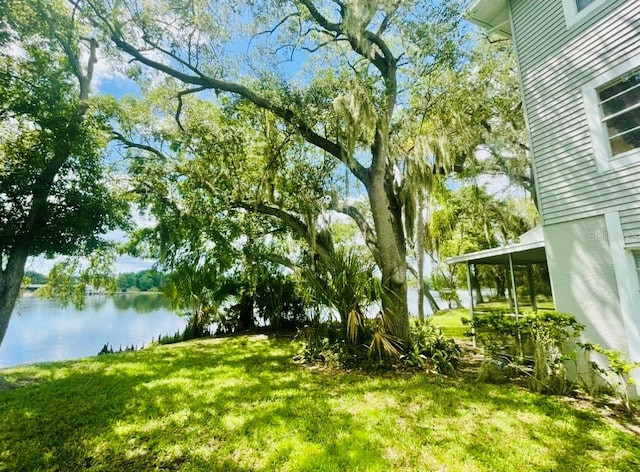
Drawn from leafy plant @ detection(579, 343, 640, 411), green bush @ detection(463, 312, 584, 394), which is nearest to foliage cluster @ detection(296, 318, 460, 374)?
green bush @ detection(463, 312, 584, 394)

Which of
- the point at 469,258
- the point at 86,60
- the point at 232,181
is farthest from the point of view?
the point at 232,181

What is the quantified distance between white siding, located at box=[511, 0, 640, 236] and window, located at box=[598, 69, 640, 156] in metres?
0.24

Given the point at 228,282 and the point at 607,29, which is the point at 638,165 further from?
the point at 228,282

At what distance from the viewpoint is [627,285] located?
151 inches

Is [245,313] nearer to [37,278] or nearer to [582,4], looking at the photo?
[37,278]

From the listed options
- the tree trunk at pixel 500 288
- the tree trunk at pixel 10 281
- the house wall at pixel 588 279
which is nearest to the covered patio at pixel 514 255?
the house wall at pixel 588 279

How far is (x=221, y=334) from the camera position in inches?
365

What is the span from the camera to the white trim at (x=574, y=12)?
4305mm

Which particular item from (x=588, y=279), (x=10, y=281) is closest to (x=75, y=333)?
(x=10, y=281)

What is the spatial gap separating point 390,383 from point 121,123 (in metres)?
9.25

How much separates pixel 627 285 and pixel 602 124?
232 centimetres

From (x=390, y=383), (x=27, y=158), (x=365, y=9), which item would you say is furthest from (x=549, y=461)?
(x=27, y=158)

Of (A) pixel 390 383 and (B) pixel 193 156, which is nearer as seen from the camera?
(A) pixel 390 383

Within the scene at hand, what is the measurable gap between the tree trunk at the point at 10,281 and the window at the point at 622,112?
898 cm
